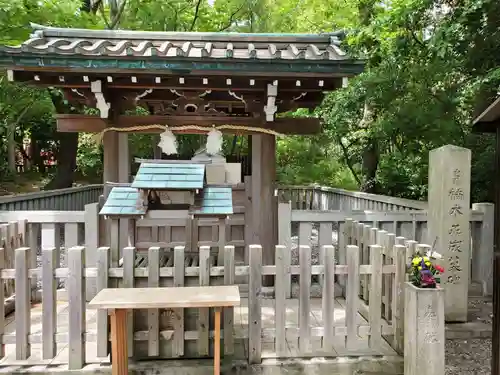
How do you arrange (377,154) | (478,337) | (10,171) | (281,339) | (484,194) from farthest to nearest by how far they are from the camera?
(10,171) < (377,154) < (484,194) < (478,337) < (281,339)

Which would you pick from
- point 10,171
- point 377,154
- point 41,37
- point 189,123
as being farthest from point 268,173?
point 10,171

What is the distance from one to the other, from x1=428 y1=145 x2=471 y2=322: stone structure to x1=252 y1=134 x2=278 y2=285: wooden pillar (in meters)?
2.29

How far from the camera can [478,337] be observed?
14.9ft

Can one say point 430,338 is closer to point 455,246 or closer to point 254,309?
point 254,309

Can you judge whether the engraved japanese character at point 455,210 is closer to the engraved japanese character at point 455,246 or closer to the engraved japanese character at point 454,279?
the engraved japanese character at point 455,246

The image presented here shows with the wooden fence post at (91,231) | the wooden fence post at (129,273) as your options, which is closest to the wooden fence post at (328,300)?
the wooden fence post at (129,273)

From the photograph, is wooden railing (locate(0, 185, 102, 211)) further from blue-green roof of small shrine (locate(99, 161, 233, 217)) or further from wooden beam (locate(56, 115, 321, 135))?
blue-green roof of small shrine (locate(99, 161, 233, 217))

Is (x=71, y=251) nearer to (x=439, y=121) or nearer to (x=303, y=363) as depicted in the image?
(x=303, y=363)

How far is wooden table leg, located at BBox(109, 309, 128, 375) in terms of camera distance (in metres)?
2.89

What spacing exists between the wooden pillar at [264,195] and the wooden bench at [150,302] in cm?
242

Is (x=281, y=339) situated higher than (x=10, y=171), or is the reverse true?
(x=10, y=171)

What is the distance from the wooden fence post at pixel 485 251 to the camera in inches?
218

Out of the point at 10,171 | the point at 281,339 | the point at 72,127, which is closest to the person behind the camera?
the point at 281,339

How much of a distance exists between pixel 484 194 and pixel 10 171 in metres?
19.3
